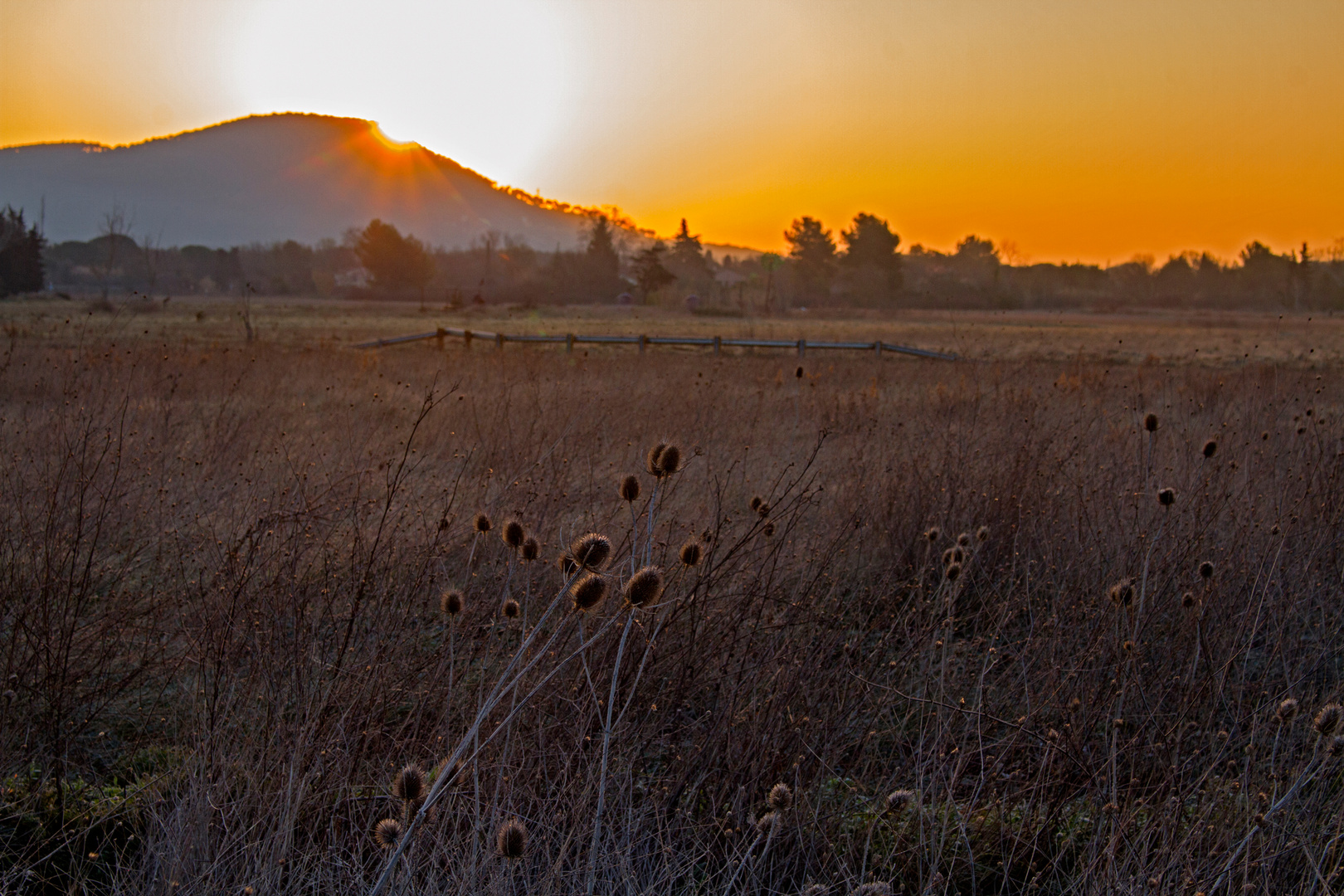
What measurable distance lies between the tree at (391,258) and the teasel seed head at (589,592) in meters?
64.8

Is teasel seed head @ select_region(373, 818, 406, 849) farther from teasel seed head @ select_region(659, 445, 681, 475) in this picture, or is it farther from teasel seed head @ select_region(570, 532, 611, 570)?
teasel seed head @ select_region(659, 445, 681, 475)

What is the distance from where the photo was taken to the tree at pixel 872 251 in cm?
6788

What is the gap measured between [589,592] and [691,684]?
1488mm

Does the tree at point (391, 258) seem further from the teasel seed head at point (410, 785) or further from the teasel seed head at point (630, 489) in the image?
the teasel seed head at point (410, 785)

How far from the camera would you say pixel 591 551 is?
141 centimetres

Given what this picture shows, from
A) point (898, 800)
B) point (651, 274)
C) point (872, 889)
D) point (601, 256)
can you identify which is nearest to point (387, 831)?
point (872, 889)

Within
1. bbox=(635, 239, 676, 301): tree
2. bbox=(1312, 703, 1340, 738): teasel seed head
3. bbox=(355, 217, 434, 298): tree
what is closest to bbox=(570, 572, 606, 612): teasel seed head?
bbox=(1312, 703, 1340, 738): teasel seed head

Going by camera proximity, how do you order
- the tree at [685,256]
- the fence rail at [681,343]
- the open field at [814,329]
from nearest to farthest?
the fence rail at [681,343] → the open field at [814,329] → the tree at [685,256]

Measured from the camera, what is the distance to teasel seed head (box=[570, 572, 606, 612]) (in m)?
1.44

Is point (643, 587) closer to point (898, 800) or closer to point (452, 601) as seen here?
point (898, 800)

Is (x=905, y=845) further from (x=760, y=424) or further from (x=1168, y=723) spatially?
(x=760, y=424)

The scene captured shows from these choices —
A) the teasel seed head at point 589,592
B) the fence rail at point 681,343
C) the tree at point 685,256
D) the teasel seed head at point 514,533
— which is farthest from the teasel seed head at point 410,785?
the tree at point 685,256

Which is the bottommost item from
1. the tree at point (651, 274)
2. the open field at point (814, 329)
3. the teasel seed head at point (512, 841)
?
the teasel seed head at point (512, 841)

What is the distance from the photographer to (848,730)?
9.17ft
